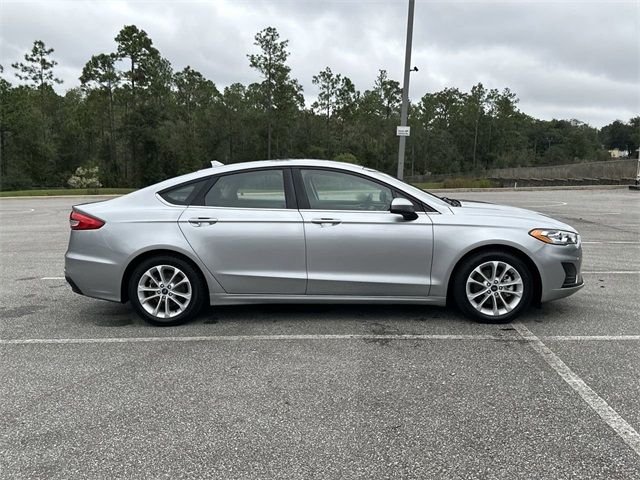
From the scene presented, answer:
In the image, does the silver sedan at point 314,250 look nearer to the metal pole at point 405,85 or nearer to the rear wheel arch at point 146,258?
→ the rear wheel arch at point 146,258

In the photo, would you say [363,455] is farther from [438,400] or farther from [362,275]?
[362,275]

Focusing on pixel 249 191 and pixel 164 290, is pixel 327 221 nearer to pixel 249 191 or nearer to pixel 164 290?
pixel 249 191

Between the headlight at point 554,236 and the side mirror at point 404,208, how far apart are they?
43.2 inches

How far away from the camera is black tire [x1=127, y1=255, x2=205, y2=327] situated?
467 cm

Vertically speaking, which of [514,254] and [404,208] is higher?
[404,208]

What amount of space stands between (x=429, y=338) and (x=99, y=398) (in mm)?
2618

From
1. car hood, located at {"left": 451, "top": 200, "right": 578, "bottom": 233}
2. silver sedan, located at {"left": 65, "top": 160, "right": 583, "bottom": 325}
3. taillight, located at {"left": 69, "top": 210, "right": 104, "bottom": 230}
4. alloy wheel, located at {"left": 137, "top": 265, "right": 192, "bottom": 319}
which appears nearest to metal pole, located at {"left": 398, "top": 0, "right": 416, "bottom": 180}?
car hood, located at {"left": 451, "top": 200, "right": 578, "bottom": 233}

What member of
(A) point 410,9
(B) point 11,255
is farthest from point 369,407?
(A) point 410,9

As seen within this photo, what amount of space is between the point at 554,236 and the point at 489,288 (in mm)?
759

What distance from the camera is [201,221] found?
466cm

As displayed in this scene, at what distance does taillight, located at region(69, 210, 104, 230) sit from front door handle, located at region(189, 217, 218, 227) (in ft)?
2.81

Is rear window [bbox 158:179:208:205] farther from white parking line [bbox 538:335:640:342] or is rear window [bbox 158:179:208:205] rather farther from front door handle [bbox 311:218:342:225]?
white parking line [bbox 538:335:640:342]

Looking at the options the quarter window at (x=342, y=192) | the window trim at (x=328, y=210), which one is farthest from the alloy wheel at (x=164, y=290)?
the quarter window at (x=342, y=192)

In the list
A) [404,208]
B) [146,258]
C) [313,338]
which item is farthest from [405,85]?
[313,338]
